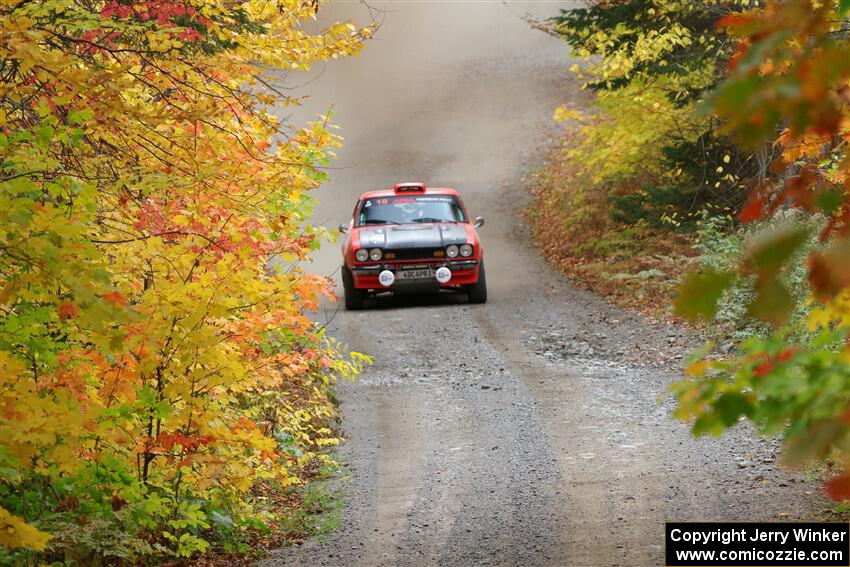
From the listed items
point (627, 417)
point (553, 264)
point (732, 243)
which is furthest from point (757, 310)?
point (553, 264)

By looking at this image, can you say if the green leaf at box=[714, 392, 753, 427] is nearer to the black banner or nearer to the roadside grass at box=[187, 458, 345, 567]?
Result: the black banner

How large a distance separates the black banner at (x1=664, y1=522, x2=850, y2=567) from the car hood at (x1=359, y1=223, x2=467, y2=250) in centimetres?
957

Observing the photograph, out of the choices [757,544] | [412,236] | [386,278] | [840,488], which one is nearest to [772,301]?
[840,488]

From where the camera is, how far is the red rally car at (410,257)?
15.4 m

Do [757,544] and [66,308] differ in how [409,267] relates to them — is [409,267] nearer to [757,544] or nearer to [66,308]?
[757,544]

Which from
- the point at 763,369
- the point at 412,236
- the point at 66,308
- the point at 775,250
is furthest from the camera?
the point at 412,236

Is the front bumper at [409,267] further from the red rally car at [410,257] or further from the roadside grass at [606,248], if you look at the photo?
the roadside grass at [606,248]

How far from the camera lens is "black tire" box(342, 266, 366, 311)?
1590 cm

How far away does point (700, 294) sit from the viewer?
1.79m

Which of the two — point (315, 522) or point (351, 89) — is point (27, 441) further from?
point (351, 89)

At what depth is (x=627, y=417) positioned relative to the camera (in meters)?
9.62

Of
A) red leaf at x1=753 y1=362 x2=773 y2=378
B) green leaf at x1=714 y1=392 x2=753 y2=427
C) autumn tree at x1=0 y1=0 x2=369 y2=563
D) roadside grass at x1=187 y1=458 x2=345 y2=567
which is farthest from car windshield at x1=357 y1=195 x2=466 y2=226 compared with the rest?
green leaf at x1=714 y1=392 x2=753 y2=427

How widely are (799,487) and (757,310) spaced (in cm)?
588

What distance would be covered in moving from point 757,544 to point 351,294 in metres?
10.8
